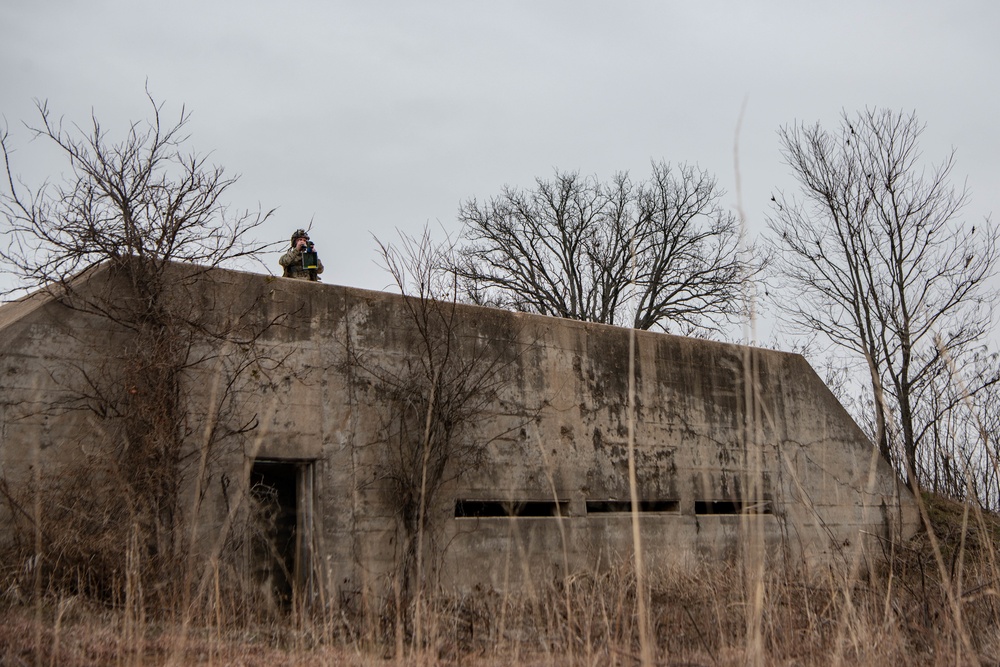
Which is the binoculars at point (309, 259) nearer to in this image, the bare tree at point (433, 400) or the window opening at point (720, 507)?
the bare tree at point (433, 400)

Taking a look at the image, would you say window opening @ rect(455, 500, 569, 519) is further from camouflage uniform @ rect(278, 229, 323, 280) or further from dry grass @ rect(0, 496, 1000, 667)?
camouflage uniform @ rect(278, 229, 323, 280)

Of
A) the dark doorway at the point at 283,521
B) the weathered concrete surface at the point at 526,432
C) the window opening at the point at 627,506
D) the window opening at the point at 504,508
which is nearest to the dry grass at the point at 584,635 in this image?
the weathered concrete surface at the point at 526,432

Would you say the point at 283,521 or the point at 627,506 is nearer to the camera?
the point at 283,521

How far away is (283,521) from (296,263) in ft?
8.62

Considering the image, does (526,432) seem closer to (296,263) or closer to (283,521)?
(283,521)

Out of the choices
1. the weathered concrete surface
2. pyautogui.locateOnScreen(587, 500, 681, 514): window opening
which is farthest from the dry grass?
pyautogui.locateOnScreen(587, 500, 681, 514): window opening

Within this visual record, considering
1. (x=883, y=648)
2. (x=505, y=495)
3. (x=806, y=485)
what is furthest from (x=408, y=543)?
(x=806, y=485)

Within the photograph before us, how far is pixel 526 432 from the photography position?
8070 millimetres

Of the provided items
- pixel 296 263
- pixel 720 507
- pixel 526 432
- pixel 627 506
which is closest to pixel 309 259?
pixel 296 263

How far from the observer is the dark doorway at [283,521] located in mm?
6586

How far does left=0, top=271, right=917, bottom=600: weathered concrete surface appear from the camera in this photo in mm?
6195

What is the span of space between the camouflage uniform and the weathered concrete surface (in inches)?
51.5

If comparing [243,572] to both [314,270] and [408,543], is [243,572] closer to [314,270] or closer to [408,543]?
[408,543]

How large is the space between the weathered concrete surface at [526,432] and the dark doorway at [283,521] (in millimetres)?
118
